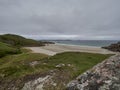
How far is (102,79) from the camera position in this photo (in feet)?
32.4

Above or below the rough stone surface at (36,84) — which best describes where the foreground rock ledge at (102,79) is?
above

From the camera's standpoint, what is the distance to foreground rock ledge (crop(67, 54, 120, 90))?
31.3 feet

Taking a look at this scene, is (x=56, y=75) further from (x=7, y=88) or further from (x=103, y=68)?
(x=103, y=68)

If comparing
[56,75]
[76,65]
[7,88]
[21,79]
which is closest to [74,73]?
[56,75]

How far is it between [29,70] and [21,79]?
66.2 inches

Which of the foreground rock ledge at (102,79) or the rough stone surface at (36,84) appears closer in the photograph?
the foreground rock ledge at (102,79)

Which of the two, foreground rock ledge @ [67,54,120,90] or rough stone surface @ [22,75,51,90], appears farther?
rough stone surface @ [22,75,51,90]

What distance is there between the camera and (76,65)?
17750mm

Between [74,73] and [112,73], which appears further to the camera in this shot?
[74,73]

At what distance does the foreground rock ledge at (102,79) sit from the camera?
376 inches

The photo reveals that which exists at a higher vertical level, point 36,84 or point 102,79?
point 102,79

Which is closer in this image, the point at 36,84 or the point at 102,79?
the point at 102,79

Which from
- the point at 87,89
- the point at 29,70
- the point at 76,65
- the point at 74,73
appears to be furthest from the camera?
the point at 76,65

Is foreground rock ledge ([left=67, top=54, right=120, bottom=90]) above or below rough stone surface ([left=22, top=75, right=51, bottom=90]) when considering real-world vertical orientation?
above
